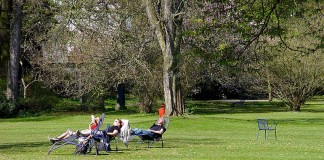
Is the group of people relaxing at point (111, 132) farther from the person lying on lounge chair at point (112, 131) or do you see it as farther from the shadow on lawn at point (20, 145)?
the shadow on lawn at point (20, 145)

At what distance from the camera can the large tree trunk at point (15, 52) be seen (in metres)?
53.2

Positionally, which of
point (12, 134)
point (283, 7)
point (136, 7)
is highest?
point (136, 7)

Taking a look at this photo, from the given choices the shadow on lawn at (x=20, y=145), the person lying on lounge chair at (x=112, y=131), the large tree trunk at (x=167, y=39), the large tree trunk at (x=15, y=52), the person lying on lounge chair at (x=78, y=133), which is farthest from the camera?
the large tree trunk at (x=15, y=52)

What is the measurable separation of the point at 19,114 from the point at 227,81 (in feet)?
53.7

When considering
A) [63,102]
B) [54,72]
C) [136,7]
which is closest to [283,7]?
[136,7]

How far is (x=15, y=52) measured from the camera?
54.2m

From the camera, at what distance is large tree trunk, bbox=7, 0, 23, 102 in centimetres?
5316

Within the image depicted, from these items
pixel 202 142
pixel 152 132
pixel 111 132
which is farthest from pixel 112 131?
pixel 202 142

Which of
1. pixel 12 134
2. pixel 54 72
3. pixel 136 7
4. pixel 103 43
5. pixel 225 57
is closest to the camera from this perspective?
pixel 225 57

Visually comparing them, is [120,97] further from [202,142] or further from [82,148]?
[82,148]

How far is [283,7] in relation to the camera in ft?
53.6

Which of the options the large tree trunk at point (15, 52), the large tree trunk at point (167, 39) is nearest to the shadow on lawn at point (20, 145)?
the large tree trunk at point (167, 39)

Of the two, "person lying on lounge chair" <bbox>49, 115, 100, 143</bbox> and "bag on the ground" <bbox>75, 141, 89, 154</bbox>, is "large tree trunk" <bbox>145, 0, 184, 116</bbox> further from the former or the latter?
"bag on the ground" <bbox>75, 141, 89, 154</bbox>

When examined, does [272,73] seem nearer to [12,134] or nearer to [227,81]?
[227,81]
